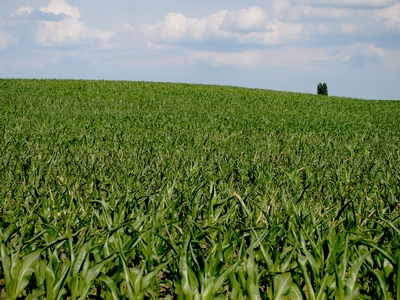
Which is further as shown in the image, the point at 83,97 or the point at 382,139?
the point at 83,97

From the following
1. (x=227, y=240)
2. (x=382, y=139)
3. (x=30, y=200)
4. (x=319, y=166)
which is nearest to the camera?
(x=227, y=240)

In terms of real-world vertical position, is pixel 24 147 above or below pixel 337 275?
below

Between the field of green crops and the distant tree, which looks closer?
the field of green crops

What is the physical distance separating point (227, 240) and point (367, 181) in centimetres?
346

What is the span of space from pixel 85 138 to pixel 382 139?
7.54m

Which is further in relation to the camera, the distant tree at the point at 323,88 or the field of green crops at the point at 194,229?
the distant tree at the point at 323,88

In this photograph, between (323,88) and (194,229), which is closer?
(194,229)

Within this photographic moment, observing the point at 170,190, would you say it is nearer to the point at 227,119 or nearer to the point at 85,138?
the point at 85,138

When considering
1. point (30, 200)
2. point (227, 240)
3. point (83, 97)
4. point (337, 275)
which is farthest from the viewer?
point (83, 97)

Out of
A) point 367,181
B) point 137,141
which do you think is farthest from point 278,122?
point 367,181

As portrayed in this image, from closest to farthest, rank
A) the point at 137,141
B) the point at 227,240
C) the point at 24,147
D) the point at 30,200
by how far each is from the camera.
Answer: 1. the point at 227,240
2. the point at 30,200
3. the point at 24,147
4. the point at 137,141

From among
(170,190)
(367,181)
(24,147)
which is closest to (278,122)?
(24,147)

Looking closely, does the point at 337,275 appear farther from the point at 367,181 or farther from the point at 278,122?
the point at 278,122

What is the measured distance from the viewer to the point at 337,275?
2.35m
